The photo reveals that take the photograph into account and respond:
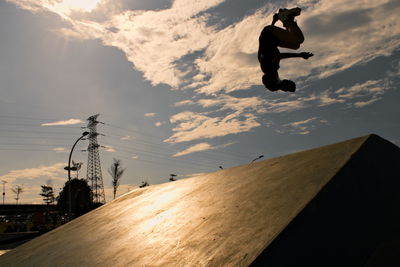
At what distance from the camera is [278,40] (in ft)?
12.2

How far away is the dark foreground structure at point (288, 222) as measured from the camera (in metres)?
1.94

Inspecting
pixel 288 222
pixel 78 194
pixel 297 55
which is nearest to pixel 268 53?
pixel 297 55

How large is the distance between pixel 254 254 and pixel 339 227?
65 cm

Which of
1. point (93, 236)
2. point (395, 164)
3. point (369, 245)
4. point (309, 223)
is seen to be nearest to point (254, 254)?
point (309, 223)

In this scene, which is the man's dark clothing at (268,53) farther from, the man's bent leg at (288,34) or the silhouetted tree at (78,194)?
the silhouetted tree at (78,194)

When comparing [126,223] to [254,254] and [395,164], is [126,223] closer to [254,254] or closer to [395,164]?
[254,254]

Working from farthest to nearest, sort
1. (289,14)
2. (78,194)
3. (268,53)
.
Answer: (78,194) → (268,53) → (289,14)

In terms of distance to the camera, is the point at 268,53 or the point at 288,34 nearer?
the point at 288,34

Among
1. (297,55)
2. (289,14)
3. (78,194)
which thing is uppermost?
(78,194)

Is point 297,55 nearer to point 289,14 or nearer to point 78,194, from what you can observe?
point 289,14

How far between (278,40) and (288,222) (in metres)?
2.46

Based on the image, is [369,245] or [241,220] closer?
[369,245]

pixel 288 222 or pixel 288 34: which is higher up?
pixel 288 34

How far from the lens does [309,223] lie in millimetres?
1996
